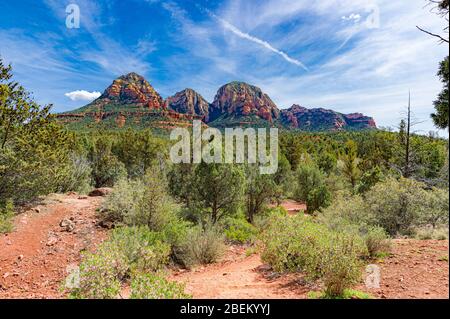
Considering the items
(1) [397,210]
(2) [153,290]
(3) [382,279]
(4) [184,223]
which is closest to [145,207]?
(4) [184,223]

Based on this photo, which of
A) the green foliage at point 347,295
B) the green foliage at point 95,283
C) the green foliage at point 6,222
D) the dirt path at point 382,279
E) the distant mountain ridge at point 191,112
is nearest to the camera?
the green foliage at point 95,283

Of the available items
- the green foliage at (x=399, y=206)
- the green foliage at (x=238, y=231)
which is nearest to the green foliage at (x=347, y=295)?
the green foliage at (x=399, y=206)

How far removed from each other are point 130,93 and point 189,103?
54.0 meters

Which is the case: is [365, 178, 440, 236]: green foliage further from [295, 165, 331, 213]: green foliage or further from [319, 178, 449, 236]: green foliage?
[295, 165, 331, 213]: green foliage

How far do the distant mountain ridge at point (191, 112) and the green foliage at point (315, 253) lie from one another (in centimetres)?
7105

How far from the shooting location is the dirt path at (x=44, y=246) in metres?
7.64

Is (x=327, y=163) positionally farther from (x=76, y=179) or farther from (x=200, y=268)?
(x=200, y=268)

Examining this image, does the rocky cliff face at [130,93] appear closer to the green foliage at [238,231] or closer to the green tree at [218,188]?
the green tree at [218,188]

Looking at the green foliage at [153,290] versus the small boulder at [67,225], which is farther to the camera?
the small boulder at [67,225]

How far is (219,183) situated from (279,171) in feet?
56.7

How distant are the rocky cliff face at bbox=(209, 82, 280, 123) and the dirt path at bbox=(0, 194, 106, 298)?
12828 cm

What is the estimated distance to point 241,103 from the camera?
498ft

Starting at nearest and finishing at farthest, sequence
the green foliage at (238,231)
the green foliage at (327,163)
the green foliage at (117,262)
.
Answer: the green foliage at (117,262), the green foliage at (238,231), the green foliage at (327,163)
